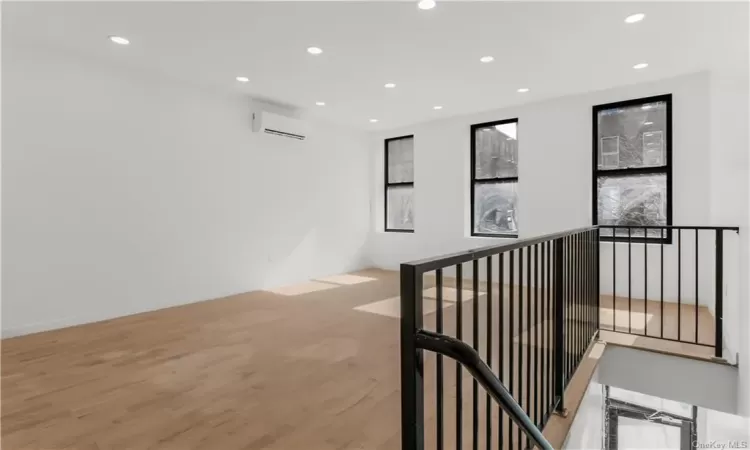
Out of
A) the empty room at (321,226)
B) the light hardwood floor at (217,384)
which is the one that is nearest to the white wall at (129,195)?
the empty room at (321,226)

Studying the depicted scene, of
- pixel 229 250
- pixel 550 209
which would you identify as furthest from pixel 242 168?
pixel 550 209

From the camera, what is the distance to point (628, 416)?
589cm

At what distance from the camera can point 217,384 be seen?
2.45 metres

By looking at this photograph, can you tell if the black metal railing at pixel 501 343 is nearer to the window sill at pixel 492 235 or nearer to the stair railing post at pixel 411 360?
the stair railing post at pixel 411 360

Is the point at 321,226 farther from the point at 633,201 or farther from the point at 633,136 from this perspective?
the point at 633,136

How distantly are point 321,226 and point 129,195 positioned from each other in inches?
118

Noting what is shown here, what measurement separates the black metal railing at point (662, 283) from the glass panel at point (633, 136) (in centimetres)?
91

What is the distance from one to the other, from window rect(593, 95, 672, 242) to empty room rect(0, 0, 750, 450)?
28 mm

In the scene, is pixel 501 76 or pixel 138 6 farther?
pixel 501 76

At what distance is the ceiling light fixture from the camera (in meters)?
2.83

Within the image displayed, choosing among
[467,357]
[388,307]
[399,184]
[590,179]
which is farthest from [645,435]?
[467,357]

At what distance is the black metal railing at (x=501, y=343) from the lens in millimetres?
985

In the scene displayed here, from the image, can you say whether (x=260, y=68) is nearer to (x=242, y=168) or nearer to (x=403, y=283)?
(x=242, y=168)

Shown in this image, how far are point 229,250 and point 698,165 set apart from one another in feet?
19.1
